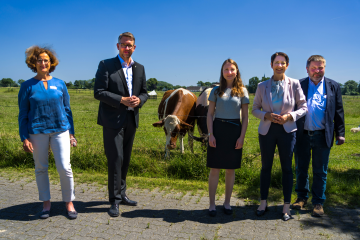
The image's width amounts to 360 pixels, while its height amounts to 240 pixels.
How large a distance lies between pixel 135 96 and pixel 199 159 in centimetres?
238

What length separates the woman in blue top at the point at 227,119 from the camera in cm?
382

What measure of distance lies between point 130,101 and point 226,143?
149 centimetres

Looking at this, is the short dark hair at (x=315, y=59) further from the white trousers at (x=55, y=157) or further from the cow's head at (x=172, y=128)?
the white trousers at (x=55, y=157)

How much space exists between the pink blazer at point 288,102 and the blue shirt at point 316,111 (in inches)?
9.4

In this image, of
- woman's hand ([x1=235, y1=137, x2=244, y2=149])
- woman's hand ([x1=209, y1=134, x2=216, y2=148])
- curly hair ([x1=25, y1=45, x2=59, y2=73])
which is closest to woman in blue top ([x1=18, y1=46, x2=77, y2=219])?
curly hair ([x1=25, y1=45, x2=59, y2=73])

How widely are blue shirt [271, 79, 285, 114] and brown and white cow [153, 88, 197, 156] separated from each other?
7.92ft

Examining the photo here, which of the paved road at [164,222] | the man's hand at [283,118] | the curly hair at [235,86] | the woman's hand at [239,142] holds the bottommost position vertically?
the paved road at [164,222]

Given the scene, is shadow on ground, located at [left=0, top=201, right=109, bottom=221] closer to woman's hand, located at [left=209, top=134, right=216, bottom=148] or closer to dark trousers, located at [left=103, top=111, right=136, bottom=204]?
dark trousers, located at [left=103, top=111, right=136, bottom=204]

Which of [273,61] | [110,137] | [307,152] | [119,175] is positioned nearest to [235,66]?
[273,61]

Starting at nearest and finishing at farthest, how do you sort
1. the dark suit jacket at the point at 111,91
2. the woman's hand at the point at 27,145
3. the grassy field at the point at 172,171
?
the woman's hand at the point at 27,145, the dark suit jacket at the point at 111,91, the grassy field at the point at 172,171

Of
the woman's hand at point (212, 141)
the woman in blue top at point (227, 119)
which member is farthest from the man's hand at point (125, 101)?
the woman's hand at point (212, 141)

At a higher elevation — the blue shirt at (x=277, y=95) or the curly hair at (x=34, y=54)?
the curly hair at (x=34, y=54)

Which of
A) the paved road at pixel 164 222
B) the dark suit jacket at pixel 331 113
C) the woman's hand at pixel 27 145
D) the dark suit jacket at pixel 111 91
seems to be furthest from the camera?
the dark suit jacket at pixel 331 113

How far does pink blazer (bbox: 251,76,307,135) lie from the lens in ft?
12.4
